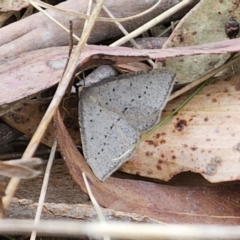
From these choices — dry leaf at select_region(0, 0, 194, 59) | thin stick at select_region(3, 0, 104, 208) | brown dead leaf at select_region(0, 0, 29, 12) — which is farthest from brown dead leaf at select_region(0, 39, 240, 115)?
brown dead leaf at select_region(0, 0, 29, 12)

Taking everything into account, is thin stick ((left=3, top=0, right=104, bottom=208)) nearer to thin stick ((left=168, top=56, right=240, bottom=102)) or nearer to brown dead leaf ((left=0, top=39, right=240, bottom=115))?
brown dead leaf ((left=0, top=39, right=240, bottom=115))

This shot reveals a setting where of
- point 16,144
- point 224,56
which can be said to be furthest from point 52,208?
point 224,56

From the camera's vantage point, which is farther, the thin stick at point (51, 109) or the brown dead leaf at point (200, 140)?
the brown dead leaf at point (200, 140)

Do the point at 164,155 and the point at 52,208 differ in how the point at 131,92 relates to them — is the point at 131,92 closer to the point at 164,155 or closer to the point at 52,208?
the point at 164,155

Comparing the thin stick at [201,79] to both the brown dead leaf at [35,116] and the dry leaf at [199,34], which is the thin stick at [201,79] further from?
the brown dead leaf at [35,116]

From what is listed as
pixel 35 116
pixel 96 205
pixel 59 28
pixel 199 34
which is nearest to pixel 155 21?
pixel 199 34

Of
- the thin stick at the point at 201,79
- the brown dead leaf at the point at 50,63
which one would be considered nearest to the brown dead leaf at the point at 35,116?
the brown dead leaf at the point at 50,63
